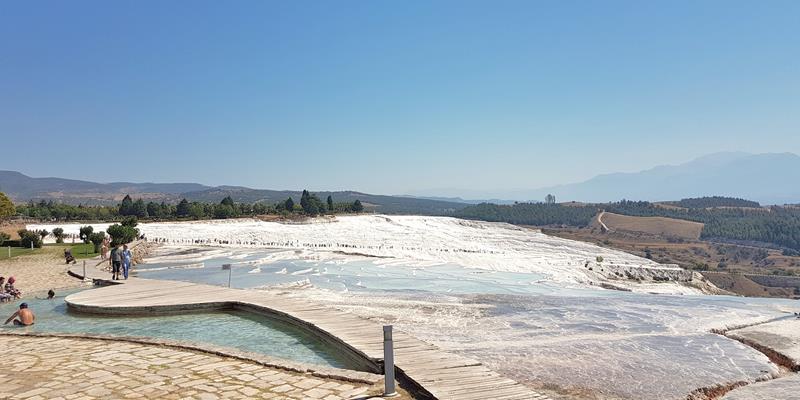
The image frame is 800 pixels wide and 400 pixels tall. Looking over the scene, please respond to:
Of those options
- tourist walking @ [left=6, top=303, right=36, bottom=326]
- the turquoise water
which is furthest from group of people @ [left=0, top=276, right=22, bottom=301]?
tourist walking @ [left=6, top=303, right=36, bottom=326]

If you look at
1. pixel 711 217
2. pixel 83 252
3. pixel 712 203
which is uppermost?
pixel 712 203

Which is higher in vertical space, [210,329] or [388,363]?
[388,363]

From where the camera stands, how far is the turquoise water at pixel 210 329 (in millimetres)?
9211

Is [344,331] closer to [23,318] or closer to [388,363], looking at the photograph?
Result: [388,363]

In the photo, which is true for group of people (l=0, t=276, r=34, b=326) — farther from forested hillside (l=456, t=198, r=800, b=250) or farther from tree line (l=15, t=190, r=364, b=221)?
forested hillside (l=456, t=198, r=800, b=250)

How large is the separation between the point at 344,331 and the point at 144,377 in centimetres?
342

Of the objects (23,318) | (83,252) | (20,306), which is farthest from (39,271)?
(23,318)

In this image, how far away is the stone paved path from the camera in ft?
21.1

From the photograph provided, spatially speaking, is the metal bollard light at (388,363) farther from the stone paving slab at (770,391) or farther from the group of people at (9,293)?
the group of people at (9,293)

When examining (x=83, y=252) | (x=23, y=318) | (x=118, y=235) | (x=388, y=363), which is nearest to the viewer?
(x=388, y=363)

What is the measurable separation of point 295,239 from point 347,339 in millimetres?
43640

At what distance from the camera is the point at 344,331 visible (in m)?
9.37

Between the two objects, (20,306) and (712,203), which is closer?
(20,306)

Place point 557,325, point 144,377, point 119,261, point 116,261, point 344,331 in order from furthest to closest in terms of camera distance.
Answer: point 119,261 < point 116,261 < point 557,325 < point 344,331 < point 144,377
